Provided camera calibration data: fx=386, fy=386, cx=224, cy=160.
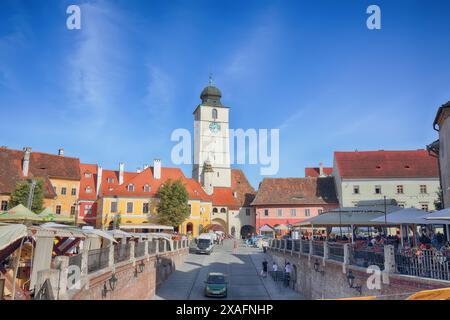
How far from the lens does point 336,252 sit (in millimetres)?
17875

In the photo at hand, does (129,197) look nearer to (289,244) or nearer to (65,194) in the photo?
(65,194)

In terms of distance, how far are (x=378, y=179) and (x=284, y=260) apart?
29431 millimetres

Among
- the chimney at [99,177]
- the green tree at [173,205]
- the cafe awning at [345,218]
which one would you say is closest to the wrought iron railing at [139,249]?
the cafe awning at [345,218]

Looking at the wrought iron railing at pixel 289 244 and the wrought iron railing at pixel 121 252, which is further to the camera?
the wrought iron railing at pixel 289 244

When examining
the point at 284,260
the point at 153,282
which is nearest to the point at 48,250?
the point at 153,282

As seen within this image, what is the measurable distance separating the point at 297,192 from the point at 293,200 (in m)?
1.83

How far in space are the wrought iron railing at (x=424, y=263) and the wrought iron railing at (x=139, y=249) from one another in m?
13.2

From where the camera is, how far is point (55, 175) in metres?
54.7

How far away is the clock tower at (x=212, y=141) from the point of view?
76.6 meters

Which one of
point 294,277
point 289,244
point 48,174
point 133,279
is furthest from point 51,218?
point 48,174

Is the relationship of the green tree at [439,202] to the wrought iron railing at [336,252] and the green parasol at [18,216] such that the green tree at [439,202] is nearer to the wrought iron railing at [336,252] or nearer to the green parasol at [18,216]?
the wrought iron railing at [336,252]
